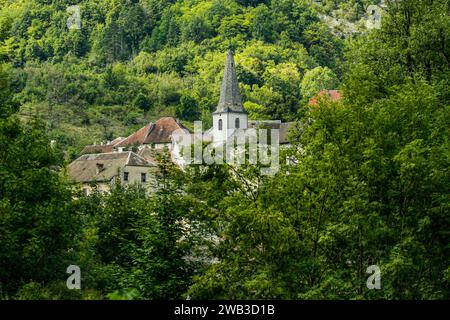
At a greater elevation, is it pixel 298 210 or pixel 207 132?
pixel 207 132

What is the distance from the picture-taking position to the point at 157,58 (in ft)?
497

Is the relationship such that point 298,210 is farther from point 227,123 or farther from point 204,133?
point 204,133

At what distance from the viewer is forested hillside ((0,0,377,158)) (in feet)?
376

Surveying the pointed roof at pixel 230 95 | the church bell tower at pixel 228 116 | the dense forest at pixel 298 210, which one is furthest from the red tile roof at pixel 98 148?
the dense forest at pixel 298 210

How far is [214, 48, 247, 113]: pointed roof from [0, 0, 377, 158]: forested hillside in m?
3.85

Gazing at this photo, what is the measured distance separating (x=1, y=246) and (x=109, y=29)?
139m

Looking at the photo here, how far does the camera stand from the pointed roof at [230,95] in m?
95.9

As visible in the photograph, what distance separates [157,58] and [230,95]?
5515 centimetres

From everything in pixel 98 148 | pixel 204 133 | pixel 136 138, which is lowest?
pixel 98 148

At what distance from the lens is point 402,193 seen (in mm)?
25172

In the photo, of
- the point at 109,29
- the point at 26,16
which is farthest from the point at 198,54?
the point at 26,16

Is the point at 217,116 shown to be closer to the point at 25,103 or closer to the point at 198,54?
the point at 25,103

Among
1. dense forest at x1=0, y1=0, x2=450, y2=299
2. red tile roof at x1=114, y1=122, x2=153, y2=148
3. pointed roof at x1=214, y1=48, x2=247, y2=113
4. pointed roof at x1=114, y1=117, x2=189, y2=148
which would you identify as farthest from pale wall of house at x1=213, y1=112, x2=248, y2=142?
dense forest at x1=0, y1=0, x2=450, y2=299

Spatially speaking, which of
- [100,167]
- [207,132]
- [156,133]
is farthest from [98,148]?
[100,167]
